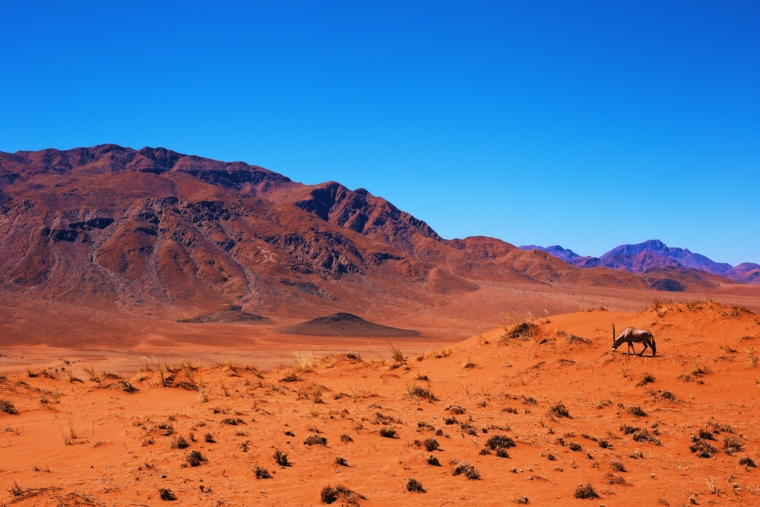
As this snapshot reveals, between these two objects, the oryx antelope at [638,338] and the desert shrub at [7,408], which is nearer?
the desert shrub at [7,408]

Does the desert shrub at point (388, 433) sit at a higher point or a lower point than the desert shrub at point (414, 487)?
higher

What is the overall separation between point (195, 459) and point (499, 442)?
200 inches

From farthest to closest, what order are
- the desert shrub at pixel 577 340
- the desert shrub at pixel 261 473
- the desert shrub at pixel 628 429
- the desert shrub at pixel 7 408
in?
the desert shrub at pixel 577 340, the desert shrub at pixel 7 408, the desert shrub at pixel 628 429, the desert shrub at pixel 261 473

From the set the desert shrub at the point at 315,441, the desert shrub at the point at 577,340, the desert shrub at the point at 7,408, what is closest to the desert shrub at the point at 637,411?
the desert shrub at the point at 577,340

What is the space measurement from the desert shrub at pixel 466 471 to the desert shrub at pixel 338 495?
1.73 m

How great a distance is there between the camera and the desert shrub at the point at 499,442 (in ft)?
32.1

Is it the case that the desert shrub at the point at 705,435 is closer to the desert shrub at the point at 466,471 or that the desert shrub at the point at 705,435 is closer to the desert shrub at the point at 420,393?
the desert shrub at the point at 466,471

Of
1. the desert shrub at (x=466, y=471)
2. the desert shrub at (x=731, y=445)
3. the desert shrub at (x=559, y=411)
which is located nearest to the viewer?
the desert shrub at (x=466, y=471)

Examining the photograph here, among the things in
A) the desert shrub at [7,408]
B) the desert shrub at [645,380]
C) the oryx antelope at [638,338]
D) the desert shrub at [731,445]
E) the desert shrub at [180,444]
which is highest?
the oryx antelope at [638,338]

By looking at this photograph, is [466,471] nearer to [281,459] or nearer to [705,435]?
[281,459]

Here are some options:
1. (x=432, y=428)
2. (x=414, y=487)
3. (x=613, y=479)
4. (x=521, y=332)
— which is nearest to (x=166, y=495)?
(x=414, y=487)

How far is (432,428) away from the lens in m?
10.9

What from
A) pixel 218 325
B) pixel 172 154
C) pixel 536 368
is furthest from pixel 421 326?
pixel 172 154

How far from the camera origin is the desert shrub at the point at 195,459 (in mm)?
8695
